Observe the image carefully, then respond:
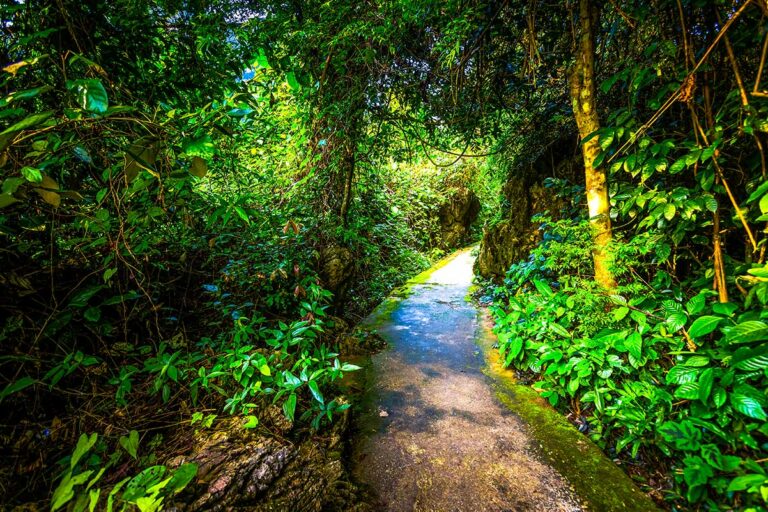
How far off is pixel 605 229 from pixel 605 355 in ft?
3.83

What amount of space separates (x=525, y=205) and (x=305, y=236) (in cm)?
394

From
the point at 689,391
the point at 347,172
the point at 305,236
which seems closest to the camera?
the point at 689,391

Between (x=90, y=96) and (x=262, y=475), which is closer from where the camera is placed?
(x=90, y=96)

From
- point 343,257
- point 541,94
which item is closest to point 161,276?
point 343,257

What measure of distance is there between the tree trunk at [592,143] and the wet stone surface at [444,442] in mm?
1668

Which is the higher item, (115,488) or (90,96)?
(90,96)

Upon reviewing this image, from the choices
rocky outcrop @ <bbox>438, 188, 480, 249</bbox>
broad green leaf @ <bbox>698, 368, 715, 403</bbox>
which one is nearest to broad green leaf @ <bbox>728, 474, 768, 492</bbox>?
broad green leaf @ <bbox>698, 368, 715, 403</bbox>

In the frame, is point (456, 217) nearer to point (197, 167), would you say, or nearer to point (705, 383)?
point (705, 383)

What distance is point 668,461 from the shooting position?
1846 mm

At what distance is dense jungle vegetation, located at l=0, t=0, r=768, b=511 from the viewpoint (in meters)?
1.47

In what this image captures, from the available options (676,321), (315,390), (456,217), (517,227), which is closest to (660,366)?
(676,321)

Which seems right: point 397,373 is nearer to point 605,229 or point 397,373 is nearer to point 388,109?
point 605,229

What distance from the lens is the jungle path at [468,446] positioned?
174 centimetres

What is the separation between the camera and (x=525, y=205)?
5117 mm
